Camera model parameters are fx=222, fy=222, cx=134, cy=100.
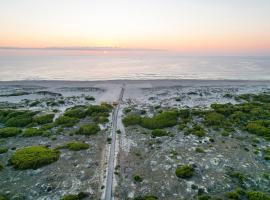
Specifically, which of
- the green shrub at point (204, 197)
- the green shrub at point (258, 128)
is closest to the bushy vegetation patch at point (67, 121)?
the green shrub at point (204, 197)

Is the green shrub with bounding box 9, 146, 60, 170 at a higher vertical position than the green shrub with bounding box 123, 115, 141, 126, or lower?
lower

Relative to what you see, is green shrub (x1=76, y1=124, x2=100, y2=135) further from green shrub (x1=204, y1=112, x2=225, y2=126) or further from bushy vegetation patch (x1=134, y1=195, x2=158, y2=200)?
green shrub (x1=204, y1=112, x2=225, y2=126)

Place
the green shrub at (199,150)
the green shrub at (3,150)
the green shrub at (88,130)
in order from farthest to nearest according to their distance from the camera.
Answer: the green shrub at (88,130) → the green shrub at (3,150) → the green shrub at (199,150)

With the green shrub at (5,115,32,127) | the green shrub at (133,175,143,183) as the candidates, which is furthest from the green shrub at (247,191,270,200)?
the green shrub at (5,115,32,127)

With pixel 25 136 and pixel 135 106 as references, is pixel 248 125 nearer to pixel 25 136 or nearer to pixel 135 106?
pixel 135 106

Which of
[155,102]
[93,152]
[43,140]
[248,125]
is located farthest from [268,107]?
[43,140]

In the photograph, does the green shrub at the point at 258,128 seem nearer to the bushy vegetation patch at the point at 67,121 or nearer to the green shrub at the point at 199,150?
the green shrub at the point at 199,150
